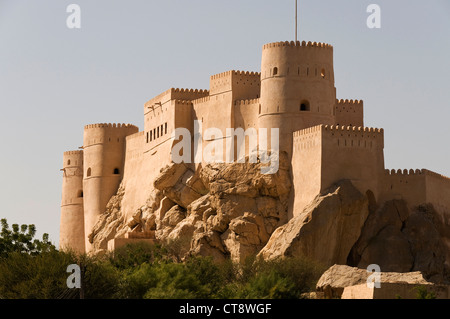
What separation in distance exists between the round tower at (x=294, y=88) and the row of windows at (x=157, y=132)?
9.04m

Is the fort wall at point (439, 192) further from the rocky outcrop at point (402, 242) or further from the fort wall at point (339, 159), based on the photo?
the fort wall at point (339, 159)

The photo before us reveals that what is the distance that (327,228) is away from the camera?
63656 millimetres

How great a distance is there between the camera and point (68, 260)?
58.5 metres

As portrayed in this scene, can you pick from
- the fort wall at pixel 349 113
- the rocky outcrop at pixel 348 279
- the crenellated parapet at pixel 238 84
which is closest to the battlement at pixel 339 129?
the crenellated parapet at pixel 238 84

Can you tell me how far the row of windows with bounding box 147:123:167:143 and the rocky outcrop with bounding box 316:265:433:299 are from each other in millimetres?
23158

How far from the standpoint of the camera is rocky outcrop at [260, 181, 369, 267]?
208 feet

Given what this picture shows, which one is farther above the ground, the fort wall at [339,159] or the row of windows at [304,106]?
the row of windows at [304,106]

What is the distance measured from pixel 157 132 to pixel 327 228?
17245 mm

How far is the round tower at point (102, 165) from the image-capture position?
84750 millimetres

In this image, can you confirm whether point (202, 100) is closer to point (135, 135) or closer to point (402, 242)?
point (135, 135)

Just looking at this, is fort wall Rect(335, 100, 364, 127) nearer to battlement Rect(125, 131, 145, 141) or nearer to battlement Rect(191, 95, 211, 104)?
battlement Rect(191, 95, 211, 104)

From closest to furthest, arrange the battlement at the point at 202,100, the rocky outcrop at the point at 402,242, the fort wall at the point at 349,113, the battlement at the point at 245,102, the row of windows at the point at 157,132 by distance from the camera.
A: the rocky outcrop at the point at 402,242 < the battlement at the point at 245,102 < the battlement at the point at 202,100 < the fort wall at the point at 349,113 < the row of windows at the point at 157,132

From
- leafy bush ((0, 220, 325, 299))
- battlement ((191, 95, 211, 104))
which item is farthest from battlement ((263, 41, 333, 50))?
leafy bush ((0, 220, 325, 299))

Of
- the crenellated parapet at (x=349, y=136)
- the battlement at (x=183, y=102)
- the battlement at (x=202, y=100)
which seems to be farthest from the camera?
the battlement at (x=183, y=102)
